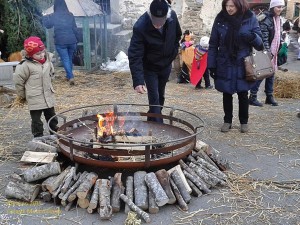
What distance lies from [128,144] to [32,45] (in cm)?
192

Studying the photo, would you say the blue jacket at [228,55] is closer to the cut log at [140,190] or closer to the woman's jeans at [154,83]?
the woman's jeans at [154,83]

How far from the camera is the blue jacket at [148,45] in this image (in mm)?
4652

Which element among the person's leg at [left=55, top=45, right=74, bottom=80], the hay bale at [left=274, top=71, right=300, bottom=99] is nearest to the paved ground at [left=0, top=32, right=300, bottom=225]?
the hay bale at [left=274, top=71, right=300, bottom=99]

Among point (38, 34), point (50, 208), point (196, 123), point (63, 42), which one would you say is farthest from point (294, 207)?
point (38, 34)

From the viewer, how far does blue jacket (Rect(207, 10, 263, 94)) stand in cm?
512

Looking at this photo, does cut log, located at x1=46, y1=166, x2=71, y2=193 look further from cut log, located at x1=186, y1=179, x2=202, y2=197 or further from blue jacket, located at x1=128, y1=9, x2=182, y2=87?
blue jacket, located at x1=128, y1=9, x2=182, y2=87

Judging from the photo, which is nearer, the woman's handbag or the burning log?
the burning log

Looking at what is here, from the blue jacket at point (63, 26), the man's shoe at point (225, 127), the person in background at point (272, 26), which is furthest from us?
the blue jacket at point (63, 26)

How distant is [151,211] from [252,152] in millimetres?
2045

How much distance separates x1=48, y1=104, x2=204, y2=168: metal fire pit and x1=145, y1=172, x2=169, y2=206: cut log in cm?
14

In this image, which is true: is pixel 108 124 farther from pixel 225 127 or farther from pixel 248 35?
pixel 248 35

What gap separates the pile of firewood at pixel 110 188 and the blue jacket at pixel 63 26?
558 cm

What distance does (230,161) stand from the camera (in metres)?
4.66

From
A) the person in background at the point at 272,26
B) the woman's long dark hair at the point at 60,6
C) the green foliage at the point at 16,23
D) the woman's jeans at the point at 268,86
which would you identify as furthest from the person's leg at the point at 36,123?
the green foliage at the point at 16,23
